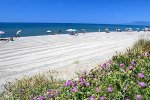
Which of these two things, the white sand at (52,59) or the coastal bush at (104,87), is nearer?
the coastal bush at (104,87)

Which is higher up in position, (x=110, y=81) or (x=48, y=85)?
(x=110, y=81)

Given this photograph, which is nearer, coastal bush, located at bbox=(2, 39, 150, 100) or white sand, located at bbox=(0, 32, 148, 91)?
coastal bush, located at bbox=(2, 39, 150, 100)

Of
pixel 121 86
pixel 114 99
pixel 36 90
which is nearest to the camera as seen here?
pixel 114 99

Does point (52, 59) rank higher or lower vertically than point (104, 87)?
lower

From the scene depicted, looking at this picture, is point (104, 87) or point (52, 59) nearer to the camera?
point (104, 87)

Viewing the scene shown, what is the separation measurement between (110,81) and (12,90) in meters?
3.40

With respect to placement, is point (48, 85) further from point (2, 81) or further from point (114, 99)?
point (2, 81)

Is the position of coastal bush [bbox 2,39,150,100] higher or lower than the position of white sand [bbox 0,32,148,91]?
higher

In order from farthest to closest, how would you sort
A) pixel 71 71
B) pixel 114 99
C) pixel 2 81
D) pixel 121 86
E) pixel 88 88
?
pixel 71 71, pixel 2 81, pixel 88 88, pixel 121 86, pixel 114 99

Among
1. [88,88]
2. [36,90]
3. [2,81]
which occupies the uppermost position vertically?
[88,88]

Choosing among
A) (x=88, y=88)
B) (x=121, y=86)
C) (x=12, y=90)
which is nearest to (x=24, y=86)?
(x=12, y=90)

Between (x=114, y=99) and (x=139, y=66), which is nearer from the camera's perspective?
(x=114, y=99)

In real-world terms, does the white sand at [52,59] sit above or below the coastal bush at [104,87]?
below

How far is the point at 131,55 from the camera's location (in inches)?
384
